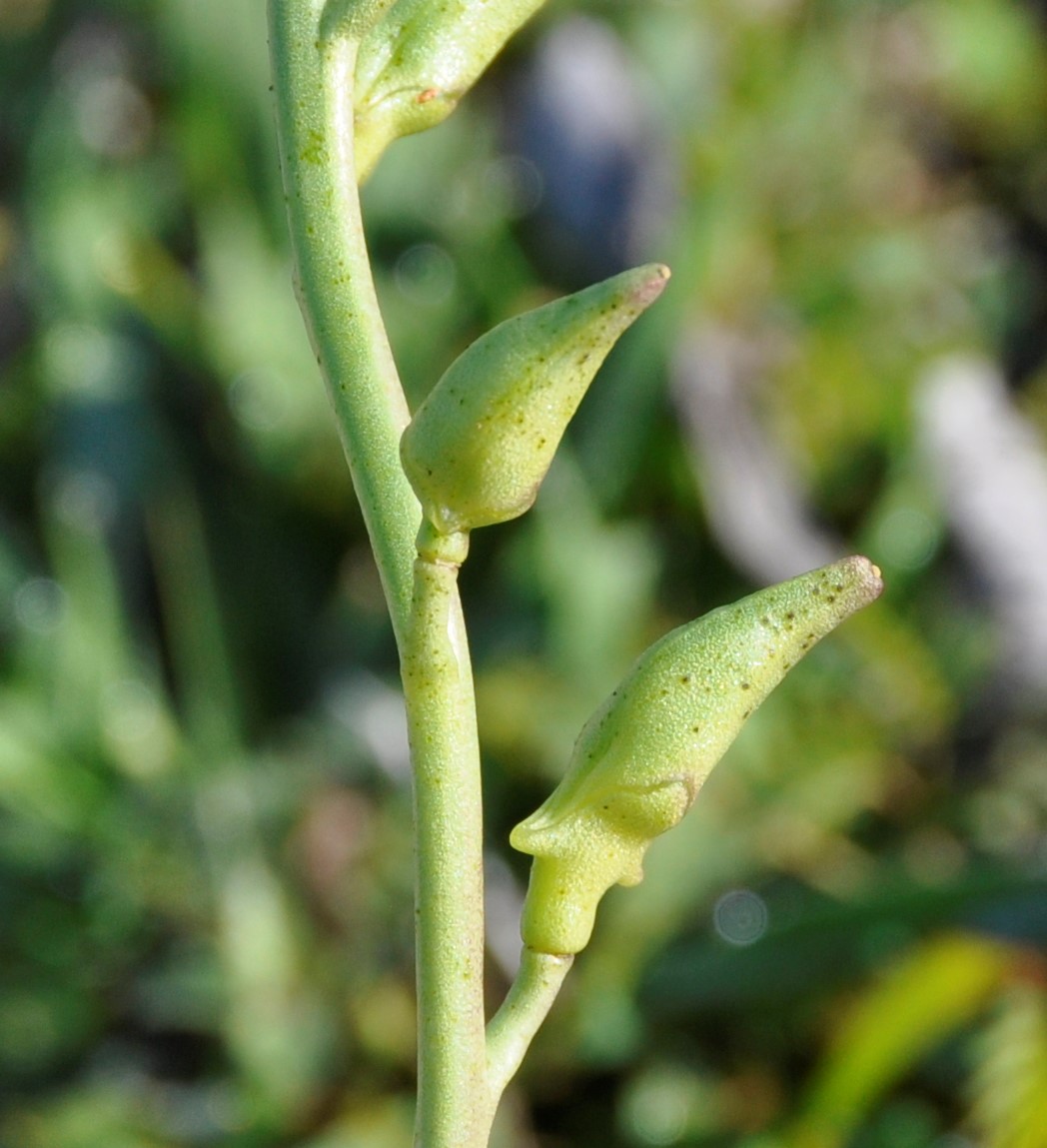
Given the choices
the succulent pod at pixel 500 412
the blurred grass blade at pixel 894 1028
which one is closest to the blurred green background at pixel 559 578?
the blurred grass blade at pixel 894 1028

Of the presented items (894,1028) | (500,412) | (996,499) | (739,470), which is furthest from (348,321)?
(996,499)

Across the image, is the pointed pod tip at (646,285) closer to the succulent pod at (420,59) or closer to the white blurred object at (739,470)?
the succulent pod at (420,59)

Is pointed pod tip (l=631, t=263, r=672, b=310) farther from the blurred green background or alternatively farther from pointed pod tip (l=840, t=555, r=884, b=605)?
the blurred green background

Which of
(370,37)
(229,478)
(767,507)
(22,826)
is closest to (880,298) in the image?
(767,507)

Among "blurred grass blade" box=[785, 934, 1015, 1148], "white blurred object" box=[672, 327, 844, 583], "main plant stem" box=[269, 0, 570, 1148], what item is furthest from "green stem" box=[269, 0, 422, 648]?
"white blurred object" box=[672, 327, 844, 583]

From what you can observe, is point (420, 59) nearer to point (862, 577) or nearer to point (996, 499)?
point (862, 577)

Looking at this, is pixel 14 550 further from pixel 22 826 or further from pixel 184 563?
pixel 22 826
